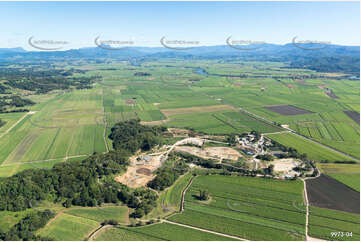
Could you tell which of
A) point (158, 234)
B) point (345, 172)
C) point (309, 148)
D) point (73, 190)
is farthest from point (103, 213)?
point (309, 148)

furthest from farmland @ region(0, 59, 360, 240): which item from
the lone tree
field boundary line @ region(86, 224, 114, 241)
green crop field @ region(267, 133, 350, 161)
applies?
the lone tree

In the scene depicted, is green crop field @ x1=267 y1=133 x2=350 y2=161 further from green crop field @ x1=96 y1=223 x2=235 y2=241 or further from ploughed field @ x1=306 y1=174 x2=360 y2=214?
green crop field @ x1=96 y1=223 x2=235 y2=241

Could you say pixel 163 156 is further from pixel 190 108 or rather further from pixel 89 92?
pixel 89 92

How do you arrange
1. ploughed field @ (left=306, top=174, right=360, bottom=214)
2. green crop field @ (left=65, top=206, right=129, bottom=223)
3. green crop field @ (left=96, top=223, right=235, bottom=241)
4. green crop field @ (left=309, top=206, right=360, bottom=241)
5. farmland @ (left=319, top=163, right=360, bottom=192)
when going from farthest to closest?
farmland @ (left=319, top=163, right=360, bottom=192) → ploughed field @ (left=306, top=174, right=360, bottom=214) → green crop field @ (left=65, top=206, right=129, bottom=223) → green crop field @ (left=309, top=206, right=360, bottom=241) → green crop field @ (left=96, top=223, right=235, bottom=241)

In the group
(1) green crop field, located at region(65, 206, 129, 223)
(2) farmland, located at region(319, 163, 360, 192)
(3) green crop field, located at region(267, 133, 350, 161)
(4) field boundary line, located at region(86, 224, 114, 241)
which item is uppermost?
(3) green crop field, located at region(267, 133, 350, 161)

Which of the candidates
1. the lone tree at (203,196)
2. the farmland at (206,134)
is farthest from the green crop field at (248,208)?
the lone tree at (203,196)

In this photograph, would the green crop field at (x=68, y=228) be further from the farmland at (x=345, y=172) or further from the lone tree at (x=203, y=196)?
the farmland at (x=345, y=172)

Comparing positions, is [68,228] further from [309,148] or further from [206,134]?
[309,148]
